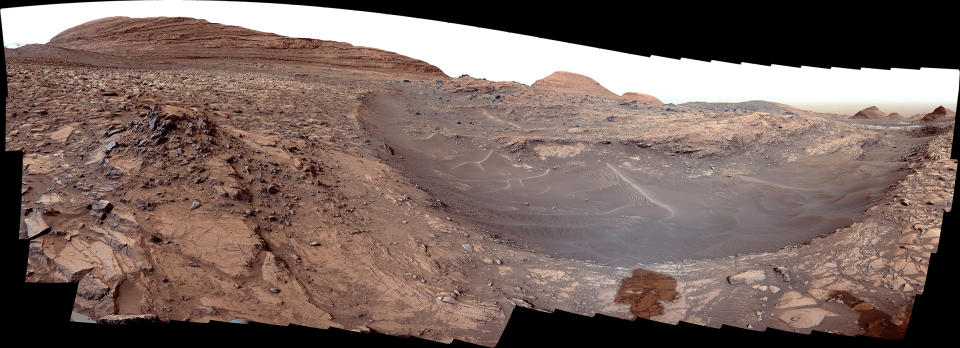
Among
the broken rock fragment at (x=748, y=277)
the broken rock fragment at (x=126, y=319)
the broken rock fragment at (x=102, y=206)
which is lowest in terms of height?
the broken rock fragment at (x=748, y=277)

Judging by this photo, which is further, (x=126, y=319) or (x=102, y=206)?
(x=102, y=206)

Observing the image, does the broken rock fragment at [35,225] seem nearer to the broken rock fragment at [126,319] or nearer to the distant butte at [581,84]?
the broken rock fragment at [126,319]

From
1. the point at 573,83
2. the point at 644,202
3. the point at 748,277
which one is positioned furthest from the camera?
the point at 573,83

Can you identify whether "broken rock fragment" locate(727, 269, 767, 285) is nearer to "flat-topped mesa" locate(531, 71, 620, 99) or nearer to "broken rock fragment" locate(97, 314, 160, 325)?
"flat-topped mesa" locate(531, 71, 620, 99)

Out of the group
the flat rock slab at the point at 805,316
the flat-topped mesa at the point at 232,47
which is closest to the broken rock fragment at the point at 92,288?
the flat rock slab at the point at 805,316

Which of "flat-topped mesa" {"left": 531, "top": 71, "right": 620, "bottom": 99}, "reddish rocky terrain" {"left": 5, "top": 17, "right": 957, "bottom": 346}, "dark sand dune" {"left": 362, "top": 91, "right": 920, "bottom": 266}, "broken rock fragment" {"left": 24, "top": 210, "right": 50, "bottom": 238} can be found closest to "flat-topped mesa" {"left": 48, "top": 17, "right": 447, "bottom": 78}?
"flat-topped mesa" {"left": 531, "top": 71, "right": 620, "bottom": 99}

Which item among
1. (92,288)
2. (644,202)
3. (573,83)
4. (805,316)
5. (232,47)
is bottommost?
(805,316)

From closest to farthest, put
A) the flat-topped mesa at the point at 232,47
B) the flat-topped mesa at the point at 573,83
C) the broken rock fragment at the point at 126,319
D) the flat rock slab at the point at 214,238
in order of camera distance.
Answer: the broken rock fragment at the point at 126,319
the flat rock slab at the point at 214,238
the flat-topped mesa at the point at 573,83
the flat-topped mesa at the point at 232,47

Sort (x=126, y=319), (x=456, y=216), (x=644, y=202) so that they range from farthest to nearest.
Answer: (x=456, y=216)
(x=644, y=202)
(x=126, y=319)

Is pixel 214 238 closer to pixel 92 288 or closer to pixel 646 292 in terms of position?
pixel 92 288

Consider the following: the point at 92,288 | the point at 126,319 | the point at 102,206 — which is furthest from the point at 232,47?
the point at 126,319
